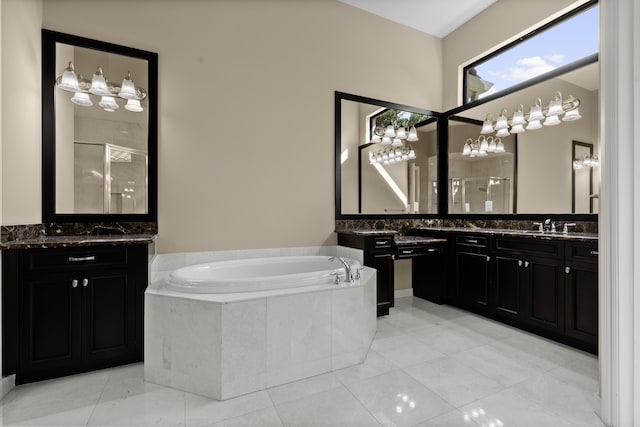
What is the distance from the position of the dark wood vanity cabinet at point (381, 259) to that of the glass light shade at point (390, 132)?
136 centimetres

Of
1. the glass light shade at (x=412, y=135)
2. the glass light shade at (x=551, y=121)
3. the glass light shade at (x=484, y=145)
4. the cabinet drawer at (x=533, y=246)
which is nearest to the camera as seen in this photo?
the cabinet drawer at (x=533, y=246)

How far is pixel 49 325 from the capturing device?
188 centimetres

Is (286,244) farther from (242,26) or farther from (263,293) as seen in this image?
(242,26)

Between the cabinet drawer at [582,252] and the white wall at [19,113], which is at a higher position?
the white wall at [19,113]

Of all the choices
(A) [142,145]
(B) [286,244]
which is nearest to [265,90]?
(A) [142,145]

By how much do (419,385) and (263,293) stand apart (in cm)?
111

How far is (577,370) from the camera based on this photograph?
2.00 m

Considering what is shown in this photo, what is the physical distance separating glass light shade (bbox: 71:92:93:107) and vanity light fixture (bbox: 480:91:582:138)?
4.01m

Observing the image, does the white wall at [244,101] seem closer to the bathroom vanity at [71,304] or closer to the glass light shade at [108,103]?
the glass light shade at [108,103]

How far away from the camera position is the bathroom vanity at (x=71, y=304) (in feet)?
5.93

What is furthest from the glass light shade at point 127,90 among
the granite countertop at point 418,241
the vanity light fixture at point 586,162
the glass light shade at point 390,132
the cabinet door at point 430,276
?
the vanity light fixture at point 586,162

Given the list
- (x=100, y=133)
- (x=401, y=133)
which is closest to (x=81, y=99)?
(x=100, y=133)

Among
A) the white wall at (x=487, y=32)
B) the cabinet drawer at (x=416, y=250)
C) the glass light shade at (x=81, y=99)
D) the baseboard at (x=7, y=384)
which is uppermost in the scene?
the white wall at (x=487, y=32)

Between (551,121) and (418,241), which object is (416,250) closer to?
(418,241)
